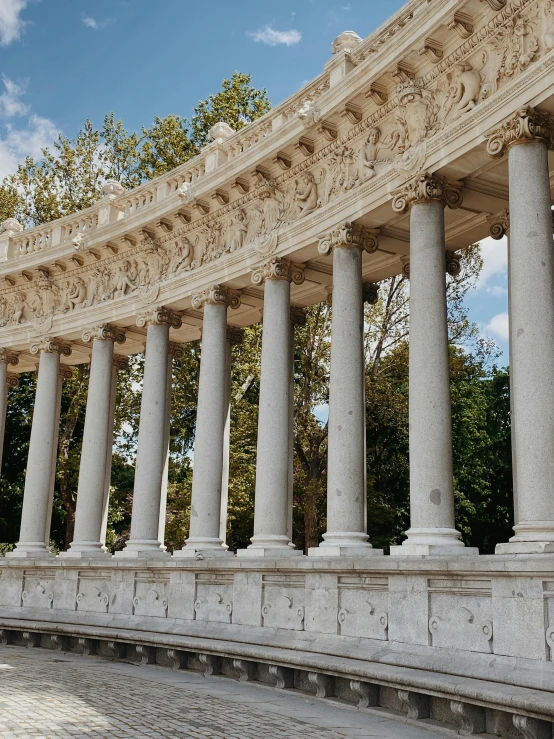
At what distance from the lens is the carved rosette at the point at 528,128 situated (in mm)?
34812

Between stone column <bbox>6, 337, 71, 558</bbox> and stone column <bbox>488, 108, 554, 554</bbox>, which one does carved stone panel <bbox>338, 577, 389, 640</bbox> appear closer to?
stone column <bbox>488, 108, 554, 554</bbox>

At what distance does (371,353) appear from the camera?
299 feet

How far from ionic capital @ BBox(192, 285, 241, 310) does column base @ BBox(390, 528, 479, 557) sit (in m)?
24.0

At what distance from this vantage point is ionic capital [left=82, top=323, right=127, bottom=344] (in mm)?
64438

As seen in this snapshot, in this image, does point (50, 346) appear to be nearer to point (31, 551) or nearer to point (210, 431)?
point (31, 551)

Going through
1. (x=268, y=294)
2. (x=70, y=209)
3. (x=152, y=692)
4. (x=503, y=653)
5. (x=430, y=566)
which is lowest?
(x=152, y=692)

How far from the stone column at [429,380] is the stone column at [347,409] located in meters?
4.56

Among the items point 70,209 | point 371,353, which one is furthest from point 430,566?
point 70,209

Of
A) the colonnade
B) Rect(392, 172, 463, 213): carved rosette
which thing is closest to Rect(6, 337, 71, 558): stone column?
the colonnade

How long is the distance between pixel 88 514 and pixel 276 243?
79.8 feet

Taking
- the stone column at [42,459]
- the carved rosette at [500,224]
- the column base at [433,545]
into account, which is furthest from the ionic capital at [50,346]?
the column base at [433,545]

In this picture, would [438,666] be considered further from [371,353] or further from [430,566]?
[371,353]

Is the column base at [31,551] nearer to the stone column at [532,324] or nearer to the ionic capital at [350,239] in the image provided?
the ionic capital at [350,239]

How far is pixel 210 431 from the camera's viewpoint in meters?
53.4
